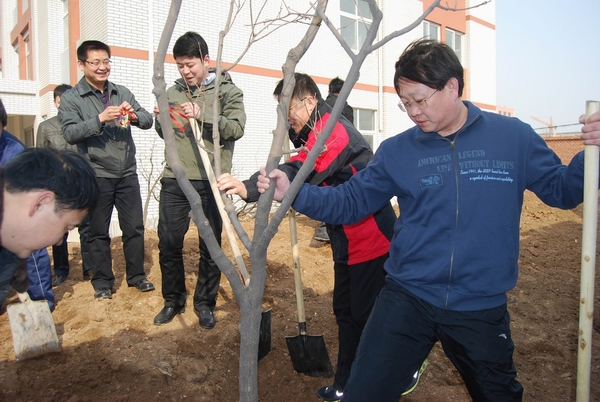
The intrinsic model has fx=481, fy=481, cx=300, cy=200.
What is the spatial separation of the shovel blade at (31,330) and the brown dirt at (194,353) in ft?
0.22

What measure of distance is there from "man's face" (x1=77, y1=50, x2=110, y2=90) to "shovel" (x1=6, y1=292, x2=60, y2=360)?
6.05 ft

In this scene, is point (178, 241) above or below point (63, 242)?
above

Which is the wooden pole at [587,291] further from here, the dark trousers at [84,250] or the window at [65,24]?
the window at [65,24]

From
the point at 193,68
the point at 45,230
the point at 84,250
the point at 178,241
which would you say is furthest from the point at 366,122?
the point at 45,230

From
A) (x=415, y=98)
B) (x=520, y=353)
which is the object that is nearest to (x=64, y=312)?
(x=415, y=98)

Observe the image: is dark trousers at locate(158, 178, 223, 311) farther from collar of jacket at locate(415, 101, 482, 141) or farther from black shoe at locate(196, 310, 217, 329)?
collar of jacket at locate(415, 101, 482, 141)

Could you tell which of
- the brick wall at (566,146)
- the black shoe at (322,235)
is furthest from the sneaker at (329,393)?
the brick wall at (566,146)

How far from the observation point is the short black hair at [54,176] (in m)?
1.48

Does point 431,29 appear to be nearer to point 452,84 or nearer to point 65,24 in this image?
point 65,24

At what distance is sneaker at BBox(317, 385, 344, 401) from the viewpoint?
2.84m

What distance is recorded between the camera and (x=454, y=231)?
1.93m

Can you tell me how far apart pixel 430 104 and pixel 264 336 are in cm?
204

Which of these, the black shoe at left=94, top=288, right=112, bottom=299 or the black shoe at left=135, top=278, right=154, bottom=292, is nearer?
the black shoe at left=94, top=288, right=112, bottom=299

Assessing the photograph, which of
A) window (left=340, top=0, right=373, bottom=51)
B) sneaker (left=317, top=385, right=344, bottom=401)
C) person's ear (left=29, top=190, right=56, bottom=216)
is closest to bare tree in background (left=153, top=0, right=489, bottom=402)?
person's ear (left=29, top=190, right=56, bottom=216)
